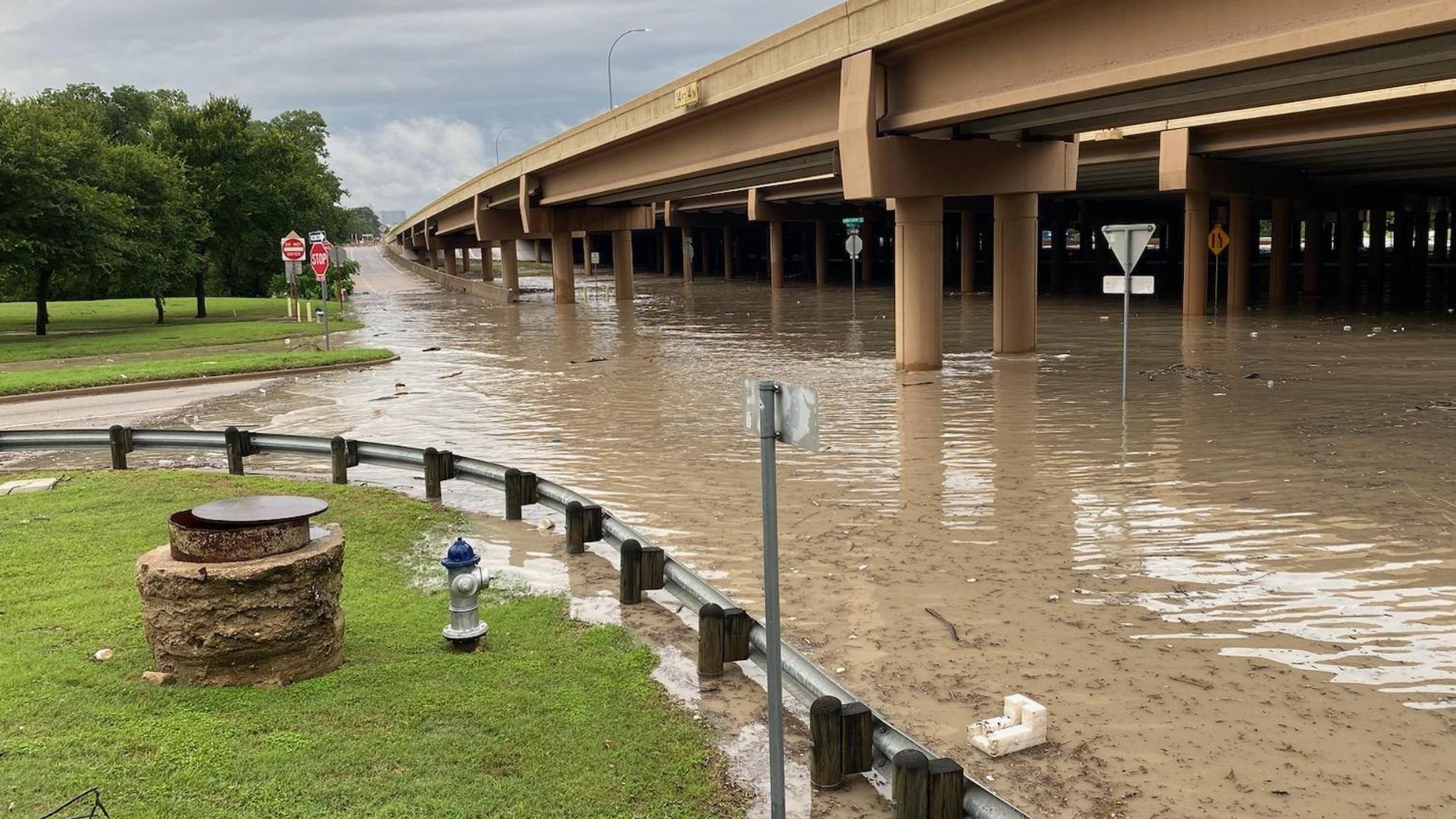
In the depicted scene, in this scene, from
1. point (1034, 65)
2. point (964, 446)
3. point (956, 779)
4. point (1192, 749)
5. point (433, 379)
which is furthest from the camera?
point (433, 379)

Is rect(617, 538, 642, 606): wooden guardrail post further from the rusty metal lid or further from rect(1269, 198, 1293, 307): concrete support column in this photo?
rect(1269, 198, 1293, 307): concrete support column

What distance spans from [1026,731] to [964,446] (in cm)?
924

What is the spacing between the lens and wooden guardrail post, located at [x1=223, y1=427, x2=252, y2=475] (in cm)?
1428

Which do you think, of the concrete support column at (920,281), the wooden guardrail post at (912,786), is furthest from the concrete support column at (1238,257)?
the wooden guardrail post at (912,786)

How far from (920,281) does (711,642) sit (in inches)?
689

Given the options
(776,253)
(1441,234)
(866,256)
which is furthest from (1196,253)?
(1441,234)

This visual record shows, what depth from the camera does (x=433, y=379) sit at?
25141 millimetres

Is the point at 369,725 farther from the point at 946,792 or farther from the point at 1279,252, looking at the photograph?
the point at 1279,252

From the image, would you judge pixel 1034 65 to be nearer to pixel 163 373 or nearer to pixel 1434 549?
pixel 1434 549

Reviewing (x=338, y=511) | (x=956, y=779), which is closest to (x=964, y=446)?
(x=338, y=511)

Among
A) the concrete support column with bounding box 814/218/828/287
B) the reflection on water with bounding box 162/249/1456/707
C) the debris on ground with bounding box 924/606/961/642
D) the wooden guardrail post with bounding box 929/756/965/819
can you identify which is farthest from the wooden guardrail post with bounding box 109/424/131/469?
the concrete support column with bounding box 814/218/828/287

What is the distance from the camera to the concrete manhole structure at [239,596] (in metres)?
6.54

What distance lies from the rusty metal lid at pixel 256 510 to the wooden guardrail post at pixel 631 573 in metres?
2.45

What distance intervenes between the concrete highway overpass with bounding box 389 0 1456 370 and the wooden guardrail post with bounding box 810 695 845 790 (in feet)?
35.8
